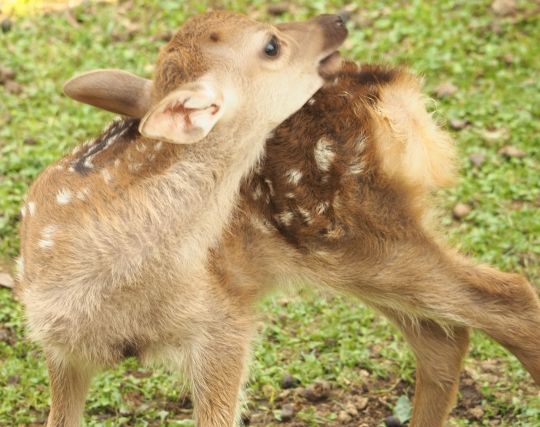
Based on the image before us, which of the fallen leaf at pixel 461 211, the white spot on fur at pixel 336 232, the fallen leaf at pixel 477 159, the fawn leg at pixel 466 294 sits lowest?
the fallen leaf at pixel 461 211

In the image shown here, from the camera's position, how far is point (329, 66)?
16.6 ft

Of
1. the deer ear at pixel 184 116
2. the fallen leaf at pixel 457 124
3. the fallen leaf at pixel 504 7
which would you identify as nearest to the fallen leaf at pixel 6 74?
the fallen leaf at pixel 457 124

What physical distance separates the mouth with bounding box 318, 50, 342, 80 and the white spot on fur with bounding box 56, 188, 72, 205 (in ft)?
3.81

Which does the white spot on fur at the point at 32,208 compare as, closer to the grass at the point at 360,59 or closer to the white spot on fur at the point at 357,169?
the grass at the point at 360,59

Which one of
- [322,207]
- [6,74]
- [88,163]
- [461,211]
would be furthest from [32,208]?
[6,74]

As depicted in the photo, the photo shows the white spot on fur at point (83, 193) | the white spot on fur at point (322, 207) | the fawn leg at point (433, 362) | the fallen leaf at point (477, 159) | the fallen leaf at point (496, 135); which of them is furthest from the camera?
the fallen leaf at point (496, 135)

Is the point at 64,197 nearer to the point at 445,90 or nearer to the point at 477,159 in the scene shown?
the point at 477,159

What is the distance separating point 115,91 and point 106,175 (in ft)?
1.65

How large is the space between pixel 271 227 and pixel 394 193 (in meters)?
0.51

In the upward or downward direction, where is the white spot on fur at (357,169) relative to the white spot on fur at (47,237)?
upward

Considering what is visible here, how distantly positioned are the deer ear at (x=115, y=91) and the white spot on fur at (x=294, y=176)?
2.10ft

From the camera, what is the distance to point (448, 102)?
7.49 m

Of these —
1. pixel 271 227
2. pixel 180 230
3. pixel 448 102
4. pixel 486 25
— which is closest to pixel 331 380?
pixel 271 227

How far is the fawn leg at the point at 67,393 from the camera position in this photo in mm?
4785
